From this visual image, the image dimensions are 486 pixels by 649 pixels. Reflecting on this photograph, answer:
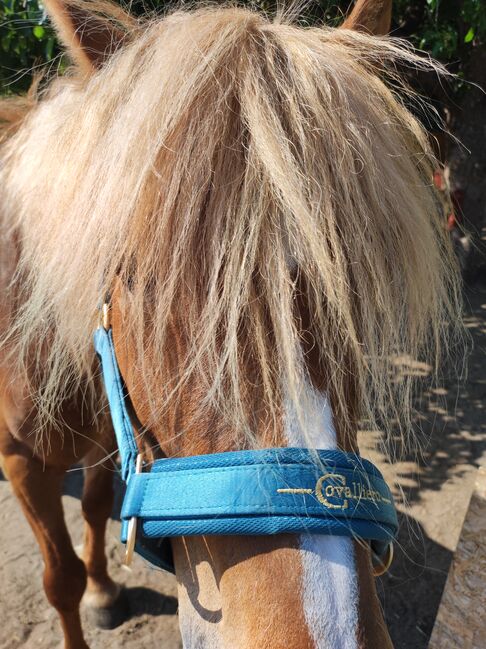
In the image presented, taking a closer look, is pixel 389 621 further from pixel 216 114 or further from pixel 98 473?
pixel 216 114

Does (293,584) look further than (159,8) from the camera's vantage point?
No

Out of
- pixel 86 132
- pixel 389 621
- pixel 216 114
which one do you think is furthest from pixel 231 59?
pixel 389 621

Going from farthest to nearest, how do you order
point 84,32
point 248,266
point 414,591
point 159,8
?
point 414,591
point 159,8
point 84,32
point 248,266

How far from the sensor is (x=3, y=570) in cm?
293

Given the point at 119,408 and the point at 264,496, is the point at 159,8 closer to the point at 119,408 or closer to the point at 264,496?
the point at 119,408

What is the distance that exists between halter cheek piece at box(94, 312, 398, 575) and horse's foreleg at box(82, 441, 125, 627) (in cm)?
174

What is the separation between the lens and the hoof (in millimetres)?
2643

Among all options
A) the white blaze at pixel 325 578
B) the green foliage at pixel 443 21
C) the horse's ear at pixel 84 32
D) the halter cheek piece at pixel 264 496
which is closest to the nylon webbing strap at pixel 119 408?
the halter cheek piece at pixel 264 496

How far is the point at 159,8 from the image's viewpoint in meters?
2.54

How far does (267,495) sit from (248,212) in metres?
0.52

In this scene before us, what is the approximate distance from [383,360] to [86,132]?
0.85 m

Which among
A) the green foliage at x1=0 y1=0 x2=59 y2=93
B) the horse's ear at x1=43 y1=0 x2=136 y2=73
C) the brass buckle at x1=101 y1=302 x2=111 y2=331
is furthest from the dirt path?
the green foliage at x1=0 y1=0 x2=59 y2=93

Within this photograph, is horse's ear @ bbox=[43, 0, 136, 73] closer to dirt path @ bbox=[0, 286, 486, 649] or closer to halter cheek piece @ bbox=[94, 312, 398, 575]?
halter cheek piece @ bbox=[94, 312, 398, 575]

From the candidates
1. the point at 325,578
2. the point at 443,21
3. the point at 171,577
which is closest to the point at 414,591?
the point at 171,577
